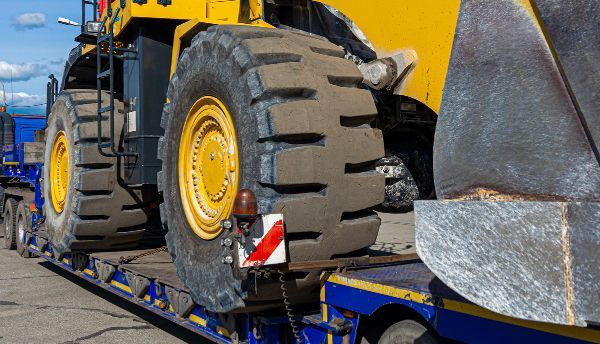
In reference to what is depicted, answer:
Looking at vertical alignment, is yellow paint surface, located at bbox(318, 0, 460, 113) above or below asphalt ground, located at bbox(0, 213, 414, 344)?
above

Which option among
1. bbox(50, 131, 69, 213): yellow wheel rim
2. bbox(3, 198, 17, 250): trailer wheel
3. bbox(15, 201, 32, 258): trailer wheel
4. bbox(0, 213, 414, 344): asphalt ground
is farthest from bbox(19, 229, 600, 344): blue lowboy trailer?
bbox(3, 198, 17, 250): trailer wheel

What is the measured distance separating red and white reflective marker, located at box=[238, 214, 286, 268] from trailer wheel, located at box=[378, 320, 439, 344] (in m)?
0.67

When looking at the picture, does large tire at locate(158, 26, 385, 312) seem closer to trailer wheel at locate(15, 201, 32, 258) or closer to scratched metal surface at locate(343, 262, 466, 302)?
scratched metal surface at locate(343, 262, 466, 302)

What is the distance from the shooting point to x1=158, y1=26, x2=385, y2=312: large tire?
3.62 m

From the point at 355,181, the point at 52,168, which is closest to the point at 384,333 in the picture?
the point at 355,181

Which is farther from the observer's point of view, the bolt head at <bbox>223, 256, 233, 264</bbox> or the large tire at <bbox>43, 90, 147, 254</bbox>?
the large tire at <bbox>43, 90, 147, 254</bbox>

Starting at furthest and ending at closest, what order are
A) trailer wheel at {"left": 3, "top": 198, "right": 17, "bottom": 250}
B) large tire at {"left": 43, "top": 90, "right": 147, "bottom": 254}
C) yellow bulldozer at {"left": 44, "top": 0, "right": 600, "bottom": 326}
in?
trailer wheel at {"left": 3, "top": 198, "right": 17, "bottom": 250}
large tire at {"left": 43, "top": 90, "right": 147, "bottom": 254}
yellow bulldozer at {"left": 44, "top": 0, "right": 600, "bottom": 326}

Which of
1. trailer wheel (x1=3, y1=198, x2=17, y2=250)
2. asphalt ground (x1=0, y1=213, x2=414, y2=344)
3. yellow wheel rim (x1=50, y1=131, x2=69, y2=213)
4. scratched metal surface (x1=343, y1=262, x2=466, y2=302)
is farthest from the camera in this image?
trailer wheel (x1=3, y1=198, x2=17, y2=250)

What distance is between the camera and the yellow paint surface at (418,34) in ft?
12.1

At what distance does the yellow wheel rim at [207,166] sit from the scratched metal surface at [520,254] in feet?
6.43

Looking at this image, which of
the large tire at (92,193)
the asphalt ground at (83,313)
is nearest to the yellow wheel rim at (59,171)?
the large tire at (92,193)

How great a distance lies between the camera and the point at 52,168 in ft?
26.7

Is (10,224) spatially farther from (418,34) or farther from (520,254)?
(520,254)

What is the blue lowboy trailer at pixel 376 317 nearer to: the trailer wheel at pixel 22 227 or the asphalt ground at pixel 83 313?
the asphalt ground at pixel 83 313
